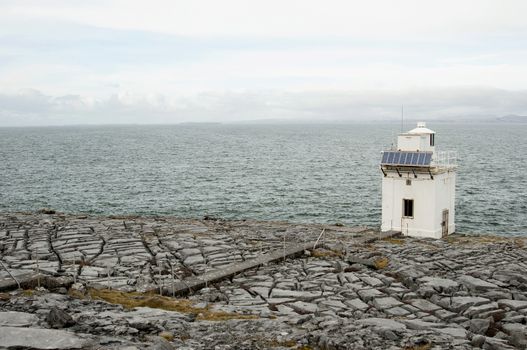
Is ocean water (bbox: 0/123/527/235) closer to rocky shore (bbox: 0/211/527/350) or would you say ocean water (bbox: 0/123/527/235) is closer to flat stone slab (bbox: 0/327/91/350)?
rocky shore (bbox: 0/211/527/350)

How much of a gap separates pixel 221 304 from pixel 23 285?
561cm

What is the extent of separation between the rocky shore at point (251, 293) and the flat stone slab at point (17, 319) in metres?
0.02

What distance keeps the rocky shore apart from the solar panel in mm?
4533

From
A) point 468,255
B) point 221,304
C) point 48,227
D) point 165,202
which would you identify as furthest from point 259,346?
point 165,202

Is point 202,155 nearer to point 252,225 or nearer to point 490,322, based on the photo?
point 252,225

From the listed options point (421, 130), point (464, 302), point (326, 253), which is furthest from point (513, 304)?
point (421, 130)

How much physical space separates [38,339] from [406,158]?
2250 centimetres

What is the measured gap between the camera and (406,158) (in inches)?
1127

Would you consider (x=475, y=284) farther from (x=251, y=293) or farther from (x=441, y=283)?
(x=251, y=293)

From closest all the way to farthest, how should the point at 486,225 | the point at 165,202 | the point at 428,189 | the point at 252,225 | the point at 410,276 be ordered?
the point at 410,276 < the point at 428,189 < the point at 252,225 < the point at 486,225 < the point at 165,202

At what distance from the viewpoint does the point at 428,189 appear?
28.4m

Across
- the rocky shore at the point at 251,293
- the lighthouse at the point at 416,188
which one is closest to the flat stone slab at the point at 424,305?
the rocky shore at the point at 251,293

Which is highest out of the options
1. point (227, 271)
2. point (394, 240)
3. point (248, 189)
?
point (227, 271)

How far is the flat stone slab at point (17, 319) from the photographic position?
A: 1103 cm
